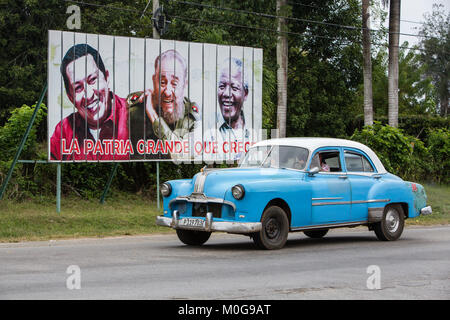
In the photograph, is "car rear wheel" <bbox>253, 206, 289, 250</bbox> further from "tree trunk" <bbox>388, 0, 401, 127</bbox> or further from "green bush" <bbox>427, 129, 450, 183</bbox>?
"green bush" <bbox>427, 129, 450, 183</bbox>

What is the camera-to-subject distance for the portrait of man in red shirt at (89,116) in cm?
1766

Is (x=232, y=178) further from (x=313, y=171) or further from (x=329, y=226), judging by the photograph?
(x=329, y=226)

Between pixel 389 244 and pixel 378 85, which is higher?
pixel 378 85

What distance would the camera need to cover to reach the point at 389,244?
1427cm

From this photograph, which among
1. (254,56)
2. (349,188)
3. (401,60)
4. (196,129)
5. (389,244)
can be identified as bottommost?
(389,244)

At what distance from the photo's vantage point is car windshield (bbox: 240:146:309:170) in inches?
539

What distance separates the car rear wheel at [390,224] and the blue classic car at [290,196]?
0.06 feet

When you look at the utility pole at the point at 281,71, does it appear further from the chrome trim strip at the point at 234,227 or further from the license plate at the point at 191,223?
the chrome trim strip at the point at 234,227

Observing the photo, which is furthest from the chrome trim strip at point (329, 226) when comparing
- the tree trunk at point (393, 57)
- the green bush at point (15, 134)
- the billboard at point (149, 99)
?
the tree trunk at point (393, 57)

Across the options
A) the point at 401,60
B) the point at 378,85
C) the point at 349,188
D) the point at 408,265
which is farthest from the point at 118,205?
the point at 401,60

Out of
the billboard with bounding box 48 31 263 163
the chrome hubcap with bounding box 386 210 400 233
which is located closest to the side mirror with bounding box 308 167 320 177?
the chrome hubcap with bounding box 386 210 400 233

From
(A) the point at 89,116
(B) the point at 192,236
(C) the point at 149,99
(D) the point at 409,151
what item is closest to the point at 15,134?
(A) the point at 89,116

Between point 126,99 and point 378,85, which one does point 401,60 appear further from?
point 126,99

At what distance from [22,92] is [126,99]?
1855 cm
